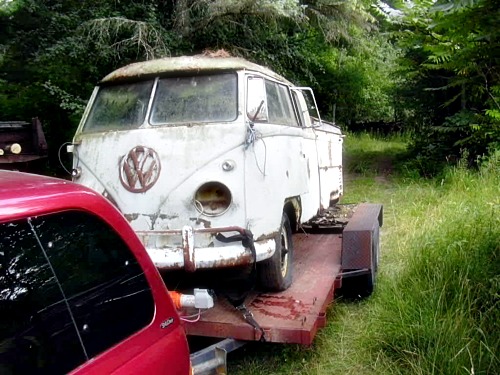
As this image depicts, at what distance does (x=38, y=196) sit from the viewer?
5.42ft

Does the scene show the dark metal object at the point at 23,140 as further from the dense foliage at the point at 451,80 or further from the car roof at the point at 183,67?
the dense foliage at the point at 451,80

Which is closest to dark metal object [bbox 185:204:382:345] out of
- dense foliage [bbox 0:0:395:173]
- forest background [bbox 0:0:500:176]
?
forest background [bbox 0:0:500:176]

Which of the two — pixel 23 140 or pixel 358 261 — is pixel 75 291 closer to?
pixel 358 261

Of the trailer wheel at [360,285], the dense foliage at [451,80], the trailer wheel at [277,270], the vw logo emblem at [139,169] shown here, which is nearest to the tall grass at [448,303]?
the trailer wheel at [360,285]

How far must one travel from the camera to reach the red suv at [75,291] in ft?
5.12

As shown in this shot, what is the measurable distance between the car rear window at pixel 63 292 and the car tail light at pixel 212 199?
6.82 ft

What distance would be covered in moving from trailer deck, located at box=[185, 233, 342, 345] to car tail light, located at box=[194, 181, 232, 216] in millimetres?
725

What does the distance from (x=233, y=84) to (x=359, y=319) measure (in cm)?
228

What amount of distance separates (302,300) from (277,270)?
1.07 ft

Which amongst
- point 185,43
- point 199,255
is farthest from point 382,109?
point 199,255

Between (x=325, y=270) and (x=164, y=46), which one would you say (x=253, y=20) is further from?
(x=325, y=270)

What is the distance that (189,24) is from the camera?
9.04m

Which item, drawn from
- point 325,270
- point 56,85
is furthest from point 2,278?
point 56,85

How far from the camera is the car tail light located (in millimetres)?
4113
